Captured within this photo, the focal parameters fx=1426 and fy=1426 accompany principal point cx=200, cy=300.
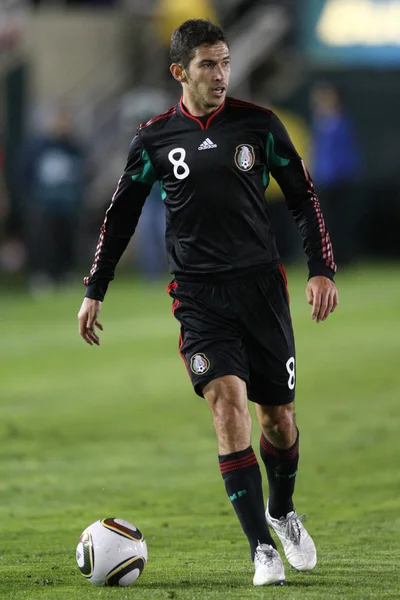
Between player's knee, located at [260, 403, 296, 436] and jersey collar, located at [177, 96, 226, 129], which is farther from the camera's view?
player's knee, located at [260, 403, 296, 436]

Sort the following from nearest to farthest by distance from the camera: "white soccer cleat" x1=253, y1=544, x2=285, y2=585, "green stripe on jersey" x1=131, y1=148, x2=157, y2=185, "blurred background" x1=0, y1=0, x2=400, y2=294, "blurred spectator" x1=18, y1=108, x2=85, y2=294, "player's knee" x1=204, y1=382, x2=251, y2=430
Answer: "white soccer cleat" x1=253, y1=544, x2=285, y2=585, "player's knee" x1=204, y1=382, x2=251, y2=430, "green stripe on jersey" x1=131, y1=148, x2=157, y2=185, "blurred spectator" x1=18, y1=108, x2=85, y2=294, "blurred background" x1=0, y1=0, x2=400, y2=294

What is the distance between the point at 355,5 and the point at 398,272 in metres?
5.56

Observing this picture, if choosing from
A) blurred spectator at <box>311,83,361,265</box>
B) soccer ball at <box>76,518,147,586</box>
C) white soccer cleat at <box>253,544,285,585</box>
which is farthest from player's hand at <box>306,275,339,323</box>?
blurred spectator at <box>311,83,361,265</box>

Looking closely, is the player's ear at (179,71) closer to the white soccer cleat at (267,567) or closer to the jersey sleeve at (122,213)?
the jersey sleeve at (122,213)

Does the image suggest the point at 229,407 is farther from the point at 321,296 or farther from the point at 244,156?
the point at 244,156

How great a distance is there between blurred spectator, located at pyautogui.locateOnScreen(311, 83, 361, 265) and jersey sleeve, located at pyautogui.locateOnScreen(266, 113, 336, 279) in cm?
1531

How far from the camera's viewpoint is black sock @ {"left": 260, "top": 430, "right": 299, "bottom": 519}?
672 cm

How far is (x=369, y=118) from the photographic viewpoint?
87.7 feet

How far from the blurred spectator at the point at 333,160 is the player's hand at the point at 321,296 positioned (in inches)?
607

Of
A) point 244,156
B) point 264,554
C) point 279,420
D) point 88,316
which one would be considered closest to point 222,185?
point 244,156

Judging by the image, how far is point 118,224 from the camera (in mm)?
6691

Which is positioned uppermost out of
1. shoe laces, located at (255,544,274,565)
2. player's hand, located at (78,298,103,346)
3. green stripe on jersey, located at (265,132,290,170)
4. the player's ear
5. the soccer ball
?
the player's ear

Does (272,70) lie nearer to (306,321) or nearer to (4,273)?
(4,273)

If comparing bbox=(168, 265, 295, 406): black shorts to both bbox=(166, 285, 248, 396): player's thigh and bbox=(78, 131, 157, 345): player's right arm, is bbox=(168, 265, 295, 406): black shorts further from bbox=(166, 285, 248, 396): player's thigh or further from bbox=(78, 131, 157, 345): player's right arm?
bbox=(78, 131, 157, 345): player's right arm
